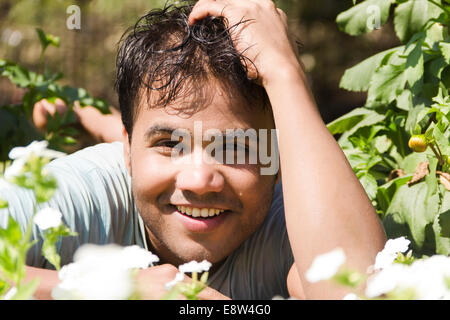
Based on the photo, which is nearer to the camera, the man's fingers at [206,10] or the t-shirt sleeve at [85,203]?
the t-shirt sleeve at [85,203]

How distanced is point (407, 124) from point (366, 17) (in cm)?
30

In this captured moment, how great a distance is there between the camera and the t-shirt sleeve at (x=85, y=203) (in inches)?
42.5

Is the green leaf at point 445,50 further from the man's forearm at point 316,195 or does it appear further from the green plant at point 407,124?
the man's forearm at point 316,195

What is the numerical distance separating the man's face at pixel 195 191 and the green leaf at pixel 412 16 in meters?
0.56

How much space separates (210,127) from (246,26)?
220 millimetres

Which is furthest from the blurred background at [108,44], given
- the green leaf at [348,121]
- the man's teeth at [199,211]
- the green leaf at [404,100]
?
the man's teeth at [199,211]

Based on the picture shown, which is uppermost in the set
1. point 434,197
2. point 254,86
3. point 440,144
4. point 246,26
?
point 246,26

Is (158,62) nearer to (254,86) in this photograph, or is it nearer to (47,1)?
(254,86)

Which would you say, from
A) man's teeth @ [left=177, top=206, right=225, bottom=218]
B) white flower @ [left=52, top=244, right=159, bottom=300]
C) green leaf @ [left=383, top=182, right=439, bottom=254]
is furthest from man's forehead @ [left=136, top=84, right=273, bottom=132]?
white flower @ [left=52, top=244, right=159, bottom=300]

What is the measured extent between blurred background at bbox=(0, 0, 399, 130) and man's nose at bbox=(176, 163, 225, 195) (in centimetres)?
303
